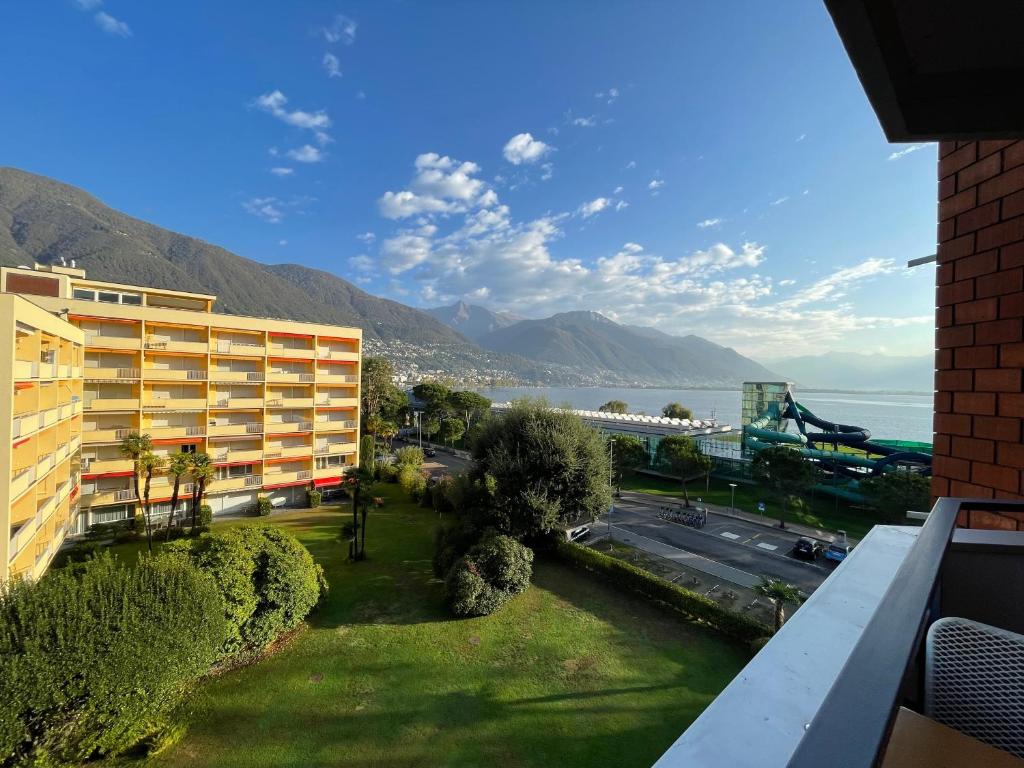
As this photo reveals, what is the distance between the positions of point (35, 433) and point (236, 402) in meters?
10.8

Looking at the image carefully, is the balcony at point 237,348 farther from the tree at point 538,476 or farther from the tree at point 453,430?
the tree at point 453,430

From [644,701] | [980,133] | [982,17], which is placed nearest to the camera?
[982,17]

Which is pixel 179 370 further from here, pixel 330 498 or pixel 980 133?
pixel 980 133

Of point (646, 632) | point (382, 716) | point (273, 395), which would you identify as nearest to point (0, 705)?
point (382, 716)

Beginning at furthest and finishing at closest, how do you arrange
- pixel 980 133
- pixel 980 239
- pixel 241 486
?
pixel 241 486
pixel 980 239
pixel 980 133

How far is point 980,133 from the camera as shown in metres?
1.87

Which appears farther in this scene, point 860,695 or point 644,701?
point 644,701

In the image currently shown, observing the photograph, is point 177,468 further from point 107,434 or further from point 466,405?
point 466,405

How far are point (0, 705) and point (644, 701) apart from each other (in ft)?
39.5

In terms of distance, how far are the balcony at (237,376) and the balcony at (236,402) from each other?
3.61 ft

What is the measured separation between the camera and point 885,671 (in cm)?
68

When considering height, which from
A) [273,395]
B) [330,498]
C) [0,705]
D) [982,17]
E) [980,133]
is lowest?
[330,498]

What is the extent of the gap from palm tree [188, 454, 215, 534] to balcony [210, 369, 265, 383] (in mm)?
4614

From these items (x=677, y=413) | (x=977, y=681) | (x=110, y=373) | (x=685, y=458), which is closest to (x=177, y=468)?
(x=110, y=373)
